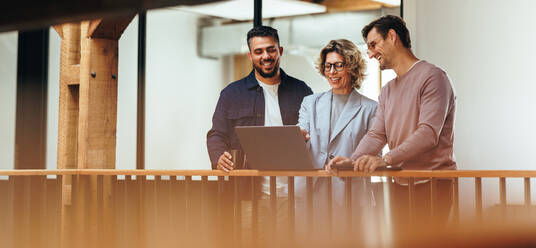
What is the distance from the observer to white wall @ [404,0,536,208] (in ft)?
14.3

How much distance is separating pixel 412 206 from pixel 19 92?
16.3ft

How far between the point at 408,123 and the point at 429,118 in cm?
18

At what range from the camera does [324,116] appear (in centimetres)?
339

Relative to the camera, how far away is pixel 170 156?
20.2 ft

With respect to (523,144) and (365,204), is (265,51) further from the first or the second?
(523,144)

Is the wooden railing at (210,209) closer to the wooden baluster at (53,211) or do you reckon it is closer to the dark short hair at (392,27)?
the wooden baluster at (53,211)

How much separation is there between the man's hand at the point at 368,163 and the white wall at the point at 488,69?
175 centimetres

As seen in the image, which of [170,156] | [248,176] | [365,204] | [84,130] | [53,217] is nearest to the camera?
[365,204]

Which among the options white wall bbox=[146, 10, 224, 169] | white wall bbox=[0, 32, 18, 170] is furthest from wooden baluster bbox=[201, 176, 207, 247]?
white wall bbox=[0, 32, 18, 170]

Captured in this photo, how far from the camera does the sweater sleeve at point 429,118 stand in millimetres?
2703

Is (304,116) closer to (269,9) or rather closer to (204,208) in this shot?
(204,208)

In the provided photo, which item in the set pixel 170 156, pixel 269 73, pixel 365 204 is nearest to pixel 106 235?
pixel 269 73

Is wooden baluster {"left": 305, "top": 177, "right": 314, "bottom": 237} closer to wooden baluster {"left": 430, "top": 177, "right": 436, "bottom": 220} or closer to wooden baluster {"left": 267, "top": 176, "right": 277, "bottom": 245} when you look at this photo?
wooden baluster {"left": 267, "top": 176, "right": 277, "bottom": 245}

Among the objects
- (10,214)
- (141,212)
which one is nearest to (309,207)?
(141,212)
